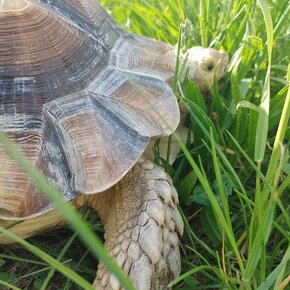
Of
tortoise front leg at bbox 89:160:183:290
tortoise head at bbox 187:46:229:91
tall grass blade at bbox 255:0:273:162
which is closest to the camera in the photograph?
tall grass blade at bbox 255:0:273:162

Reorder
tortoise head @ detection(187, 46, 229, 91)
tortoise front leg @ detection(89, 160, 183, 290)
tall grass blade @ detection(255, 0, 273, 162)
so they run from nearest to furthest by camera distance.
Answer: tall grass blade @ detection(255, 0, 273, 162) < tortoise front leg @ detection(89, 160, 183, 290) < tortoise head @ detection(187, 46, 229, 91)

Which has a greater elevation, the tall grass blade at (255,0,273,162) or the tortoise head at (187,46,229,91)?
the tall grass blade at (255,0,273,162)

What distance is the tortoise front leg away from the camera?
1262 millimetres

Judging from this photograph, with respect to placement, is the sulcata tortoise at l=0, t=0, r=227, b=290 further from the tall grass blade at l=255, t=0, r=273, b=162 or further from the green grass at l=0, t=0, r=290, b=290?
the tall grass blade at l=255, t=0, r=273, b=162

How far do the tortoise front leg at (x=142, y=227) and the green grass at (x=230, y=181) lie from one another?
0.27 ft

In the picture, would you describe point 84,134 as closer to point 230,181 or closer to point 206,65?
point 230,181

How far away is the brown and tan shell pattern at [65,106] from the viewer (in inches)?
49.8

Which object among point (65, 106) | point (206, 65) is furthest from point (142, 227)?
point (206, 65)

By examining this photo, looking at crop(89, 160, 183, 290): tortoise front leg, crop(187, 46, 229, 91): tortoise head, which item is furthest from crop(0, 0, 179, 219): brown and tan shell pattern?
crop(187, 46, 229, 91): tortoise head

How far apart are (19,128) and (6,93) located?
0.37 feet

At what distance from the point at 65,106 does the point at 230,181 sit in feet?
1.61

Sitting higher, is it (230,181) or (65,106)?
(65,106)

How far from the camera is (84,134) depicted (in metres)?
1.33

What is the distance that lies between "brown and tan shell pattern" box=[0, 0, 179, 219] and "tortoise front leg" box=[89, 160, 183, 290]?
119mm
